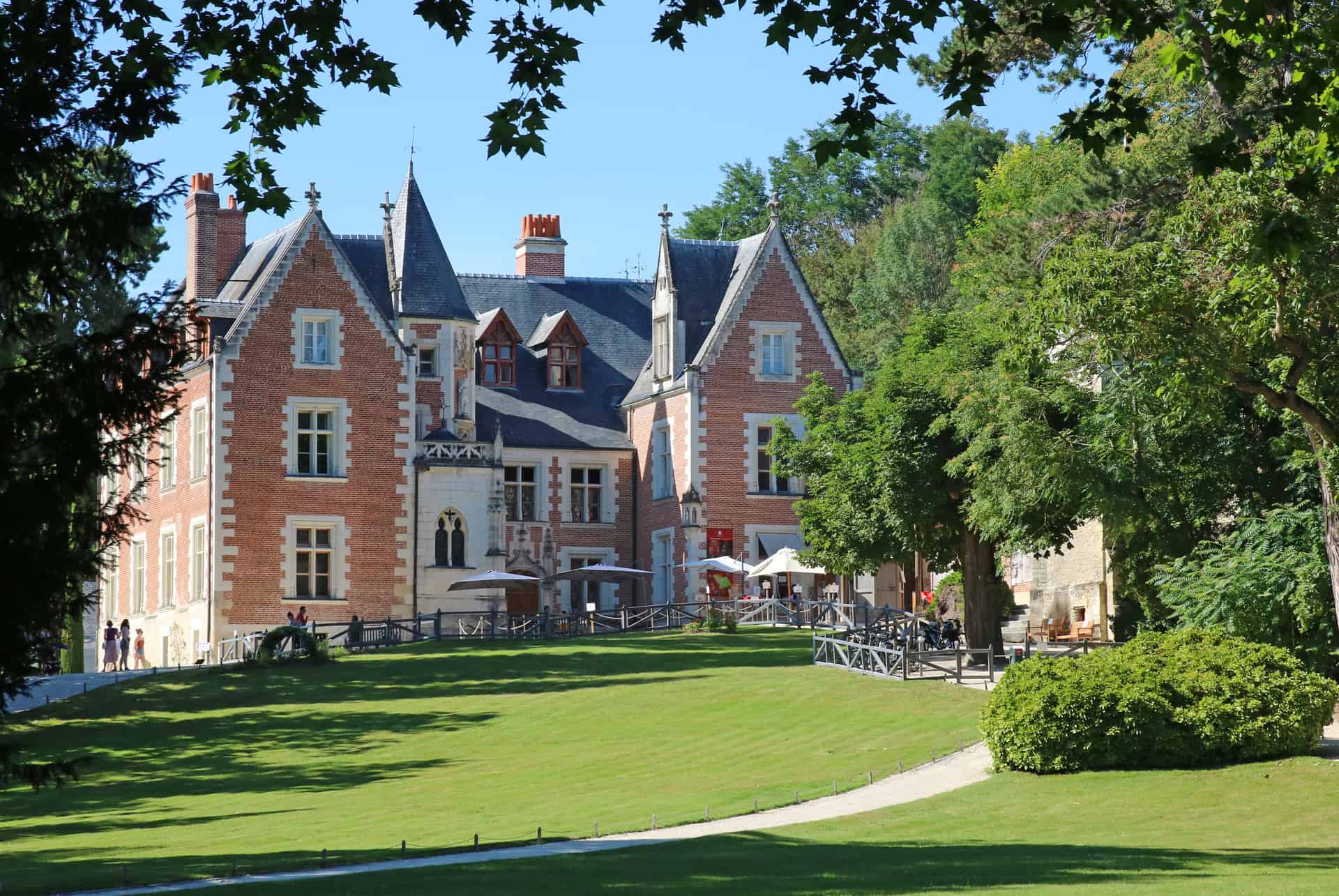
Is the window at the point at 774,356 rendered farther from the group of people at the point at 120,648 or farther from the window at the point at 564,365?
the group of people at the point at 120,648

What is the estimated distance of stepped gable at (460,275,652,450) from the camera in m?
57.3

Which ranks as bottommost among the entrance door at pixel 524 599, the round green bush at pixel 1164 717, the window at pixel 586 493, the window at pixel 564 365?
the round green bush at pixel 1164 717

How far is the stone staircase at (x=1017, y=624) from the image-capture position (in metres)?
49.7

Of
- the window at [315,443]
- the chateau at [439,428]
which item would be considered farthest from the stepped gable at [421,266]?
the window at [315,443]

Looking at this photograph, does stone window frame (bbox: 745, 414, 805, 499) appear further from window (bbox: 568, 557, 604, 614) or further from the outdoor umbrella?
the outdoor umbrella

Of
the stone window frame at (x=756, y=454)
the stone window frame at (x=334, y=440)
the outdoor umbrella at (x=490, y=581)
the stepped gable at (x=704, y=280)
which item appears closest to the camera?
the outdoor umbrella at (x=490, y=581)

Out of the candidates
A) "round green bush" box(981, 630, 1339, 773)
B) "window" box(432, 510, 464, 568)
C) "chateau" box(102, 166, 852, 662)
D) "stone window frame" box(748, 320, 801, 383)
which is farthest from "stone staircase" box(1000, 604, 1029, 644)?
"round green bush" box(981, 630, 1339, 773)

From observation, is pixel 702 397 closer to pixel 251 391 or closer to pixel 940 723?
pixel 251 391

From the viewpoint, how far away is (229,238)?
53.8m

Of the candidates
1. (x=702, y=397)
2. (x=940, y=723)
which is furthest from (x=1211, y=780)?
(x=702, y=397)

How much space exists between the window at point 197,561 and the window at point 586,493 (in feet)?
39.9

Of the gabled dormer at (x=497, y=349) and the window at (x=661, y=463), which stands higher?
the gabled dormer at (x=497, y=349)

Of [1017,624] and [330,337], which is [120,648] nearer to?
[330,337]

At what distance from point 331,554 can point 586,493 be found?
10.1 metres
